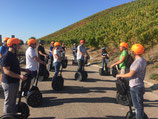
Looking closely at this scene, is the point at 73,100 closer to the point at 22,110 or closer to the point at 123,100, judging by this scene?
the point at 123,100

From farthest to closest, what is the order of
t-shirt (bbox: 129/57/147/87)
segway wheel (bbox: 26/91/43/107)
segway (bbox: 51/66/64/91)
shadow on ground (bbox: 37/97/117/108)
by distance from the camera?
segway (bbox: 51/66/64/91)
shadow on ground (bbox: 37/97/117/108)
segway wheel (bbox: 26/91/43/107)
t-shirt (bbox: 129/57/147/87)

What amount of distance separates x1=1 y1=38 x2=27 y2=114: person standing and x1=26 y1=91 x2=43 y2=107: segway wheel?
115 cm

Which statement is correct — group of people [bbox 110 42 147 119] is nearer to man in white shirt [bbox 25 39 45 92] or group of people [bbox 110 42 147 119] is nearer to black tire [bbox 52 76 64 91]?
man in white shirt [bbox 25 39 45 92]

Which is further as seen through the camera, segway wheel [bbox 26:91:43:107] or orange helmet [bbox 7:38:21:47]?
segway wheel [bbox 26:91:43:107]

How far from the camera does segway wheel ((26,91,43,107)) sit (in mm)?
4438

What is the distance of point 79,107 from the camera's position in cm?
456

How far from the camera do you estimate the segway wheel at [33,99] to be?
4.44 m

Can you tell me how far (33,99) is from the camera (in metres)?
4.48

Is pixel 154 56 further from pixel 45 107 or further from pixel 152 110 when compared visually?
pixel 45 107

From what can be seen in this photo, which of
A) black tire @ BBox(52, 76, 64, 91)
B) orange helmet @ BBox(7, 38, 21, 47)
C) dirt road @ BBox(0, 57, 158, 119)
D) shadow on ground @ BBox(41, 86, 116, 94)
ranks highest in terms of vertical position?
orange helmet @ BBox(7, 38, 21, 47)

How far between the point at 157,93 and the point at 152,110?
1737 millimetres

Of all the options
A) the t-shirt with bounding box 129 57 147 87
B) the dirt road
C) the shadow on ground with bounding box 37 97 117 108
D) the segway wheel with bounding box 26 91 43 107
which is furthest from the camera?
the shadow on ground with bounding box 37 97 117 108

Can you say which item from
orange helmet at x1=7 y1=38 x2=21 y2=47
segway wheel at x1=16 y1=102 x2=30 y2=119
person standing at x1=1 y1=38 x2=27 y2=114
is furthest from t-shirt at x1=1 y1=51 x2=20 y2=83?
segway wheel at x1=16 y1=102 x2=30 y2=119

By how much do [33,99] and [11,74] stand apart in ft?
5.98
